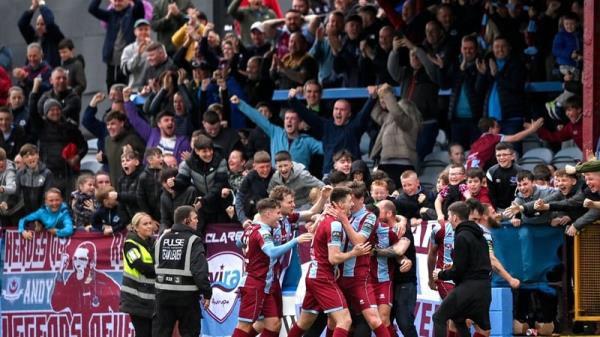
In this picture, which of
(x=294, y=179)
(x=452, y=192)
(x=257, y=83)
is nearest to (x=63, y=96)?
(x=257, y=83)

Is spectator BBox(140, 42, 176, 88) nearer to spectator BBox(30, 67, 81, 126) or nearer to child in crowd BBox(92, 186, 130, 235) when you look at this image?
spectator BBox(30, 67, 81, 126)

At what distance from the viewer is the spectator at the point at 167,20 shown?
25.3m

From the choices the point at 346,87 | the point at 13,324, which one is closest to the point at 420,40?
the point at 346,87

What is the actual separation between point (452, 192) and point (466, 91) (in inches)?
146

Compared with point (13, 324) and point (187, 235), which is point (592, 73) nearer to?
point (187, 235)

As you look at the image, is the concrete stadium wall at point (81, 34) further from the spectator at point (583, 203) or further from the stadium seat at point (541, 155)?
the spectator at point (583, 203)

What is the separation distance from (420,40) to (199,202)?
4.86 m

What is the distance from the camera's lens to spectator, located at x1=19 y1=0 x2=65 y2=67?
26.6 meters

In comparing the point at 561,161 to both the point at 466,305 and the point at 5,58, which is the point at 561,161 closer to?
the point at 466,305

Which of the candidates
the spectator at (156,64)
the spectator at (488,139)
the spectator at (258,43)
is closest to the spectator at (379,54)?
the spectator at (258,43)

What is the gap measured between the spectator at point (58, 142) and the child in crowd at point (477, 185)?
7.74 metres

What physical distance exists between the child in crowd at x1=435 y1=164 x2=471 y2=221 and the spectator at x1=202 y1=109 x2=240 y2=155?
410 cm

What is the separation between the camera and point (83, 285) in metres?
20.2

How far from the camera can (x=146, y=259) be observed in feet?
59.2
